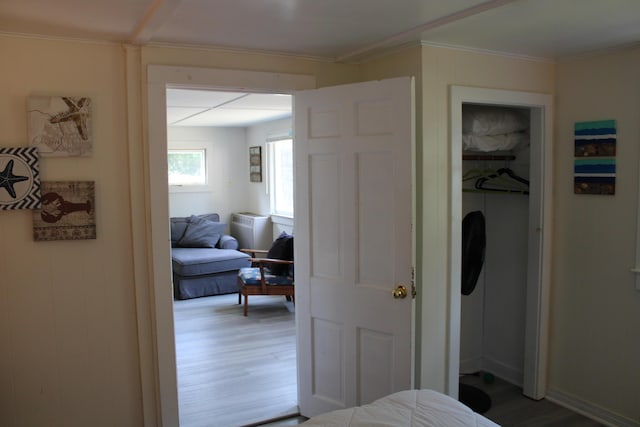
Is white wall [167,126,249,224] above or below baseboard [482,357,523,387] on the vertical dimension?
above

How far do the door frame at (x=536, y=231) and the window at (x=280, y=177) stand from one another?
401 cm

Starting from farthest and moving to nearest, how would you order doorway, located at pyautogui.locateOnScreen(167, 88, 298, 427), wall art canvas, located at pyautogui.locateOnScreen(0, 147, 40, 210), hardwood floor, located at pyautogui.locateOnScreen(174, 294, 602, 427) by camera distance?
1. doorway, located at pyautogui.locateOnScreen(167, 88, 298, 427)
2. hardwood floor, located at pyautogui.locateOnScreen(174, 294, 602, 427)
3. wall art canvas, located at pyautogui.locateOnScreen(0, 147, 40, 210)

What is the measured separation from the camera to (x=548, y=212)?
3.43 metres

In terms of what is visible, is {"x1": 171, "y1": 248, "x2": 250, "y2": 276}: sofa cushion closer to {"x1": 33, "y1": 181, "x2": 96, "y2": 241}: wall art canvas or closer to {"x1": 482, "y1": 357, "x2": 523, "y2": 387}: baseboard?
{"x1": 482, "y1": 357, "x2": 523, "y2": 387}: baseboard

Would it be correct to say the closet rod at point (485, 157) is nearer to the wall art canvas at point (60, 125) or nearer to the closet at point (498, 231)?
the closet at point (498, 231)

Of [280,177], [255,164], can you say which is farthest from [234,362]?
[255,164]

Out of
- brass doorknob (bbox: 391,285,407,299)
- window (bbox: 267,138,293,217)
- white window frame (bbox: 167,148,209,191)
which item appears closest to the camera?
brass doorknob (bbox: 391,285,407,299)

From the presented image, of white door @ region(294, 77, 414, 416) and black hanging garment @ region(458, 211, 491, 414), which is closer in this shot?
white door @ region(294, 77, 414, 416)

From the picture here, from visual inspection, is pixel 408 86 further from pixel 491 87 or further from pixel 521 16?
pixel 491 87

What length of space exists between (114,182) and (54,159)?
0.31 metres

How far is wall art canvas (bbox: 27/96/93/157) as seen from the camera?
2.58 meters

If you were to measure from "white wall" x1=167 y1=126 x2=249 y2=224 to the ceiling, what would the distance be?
16.8 feet

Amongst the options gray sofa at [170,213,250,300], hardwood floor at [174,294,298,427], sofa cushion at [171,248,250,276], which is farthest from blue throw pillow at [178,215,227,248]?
hardwood floor at [174,294,298,427]

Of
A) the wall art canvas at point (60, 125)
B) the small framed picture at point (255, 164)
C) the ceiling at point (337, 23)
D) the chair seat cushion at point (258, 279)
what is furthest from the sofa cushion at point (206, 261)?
the ceiling at point (337, 23)
